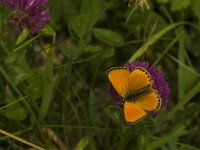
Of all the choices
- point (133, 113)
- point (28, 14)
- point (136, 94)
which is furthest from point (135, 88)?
point (28, 14)

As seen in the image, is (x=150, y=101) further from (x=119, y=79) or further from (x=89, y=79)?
(x=89, y=79)

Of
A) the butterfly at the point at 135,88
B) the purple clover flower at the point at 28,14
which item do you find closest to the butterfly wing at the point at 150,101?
the butterfly at the point at 135,88

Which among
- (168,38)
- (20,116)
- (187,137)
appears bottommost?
(187,137)

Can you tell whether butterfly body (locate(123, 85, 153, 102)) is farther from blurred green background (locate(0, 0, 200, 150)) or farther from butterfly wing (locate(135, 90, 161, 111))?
blurred green background (locate(0, 0, 200, 150))

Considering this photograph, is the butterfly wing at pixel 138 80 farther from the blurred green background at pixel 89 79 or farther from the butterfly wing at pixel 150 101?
the blurred green background at pixel 89 79

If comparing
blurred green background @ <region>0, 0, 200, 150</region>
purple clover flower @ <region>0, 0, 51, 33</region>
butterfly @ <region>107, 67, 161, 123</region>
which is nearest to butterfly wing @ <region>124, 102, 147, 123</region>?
butterfly @ <region>107, 67, 161, 123</region>

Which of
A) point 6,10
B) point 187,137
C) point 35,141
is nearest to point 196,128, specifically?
point 187,137

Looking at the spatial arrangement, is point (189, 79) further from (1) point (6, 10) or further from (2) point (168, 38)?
(1) point (6, 10)
